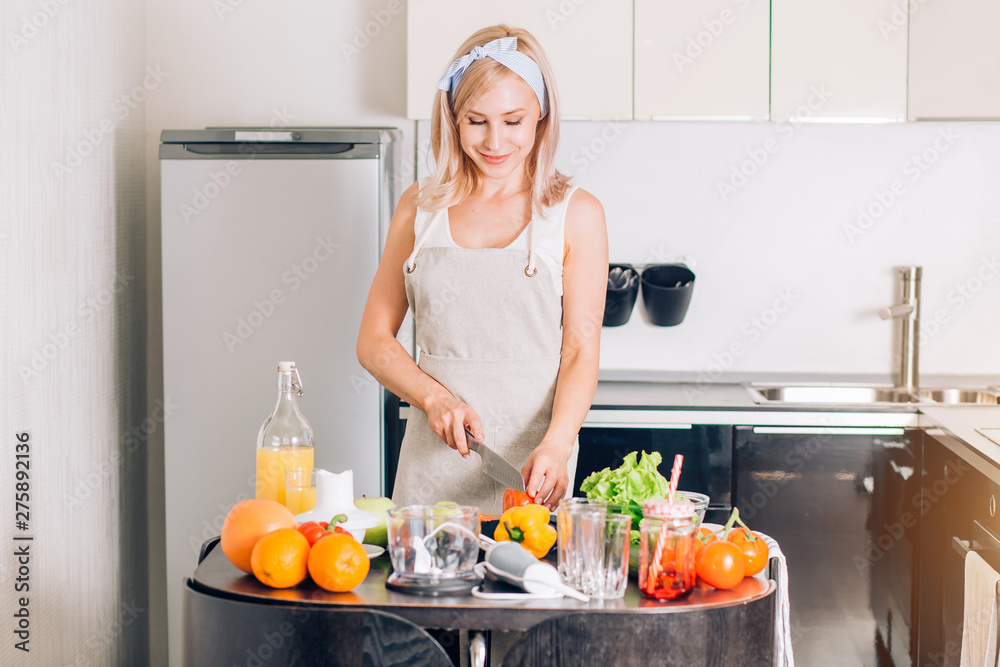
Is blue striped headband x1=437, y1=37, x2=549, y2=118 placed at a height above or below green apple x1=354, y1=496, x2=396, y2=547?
above

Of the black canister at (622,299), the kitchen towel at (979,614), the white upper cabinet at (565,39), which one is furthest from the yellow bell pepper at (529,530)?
the black canister at (622,299)

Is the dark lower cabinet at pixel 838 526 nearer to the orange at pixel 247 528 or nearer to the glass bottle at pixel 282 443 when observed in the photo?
the glass bottle at pixel 282 443

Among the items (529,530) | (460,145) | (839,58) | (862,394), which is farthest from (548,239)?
(862,394)

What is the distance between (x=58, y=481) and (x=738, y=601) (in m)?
1.82

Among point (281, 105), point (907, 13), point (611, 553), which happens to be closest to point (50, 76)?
point (281, 105)

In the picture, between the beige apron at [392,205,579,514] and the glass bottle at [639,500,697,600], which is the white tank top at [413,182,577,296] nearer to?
the beige apron at [392,205,579,514]

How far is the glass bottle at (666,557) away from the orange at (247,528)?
41 centimetres

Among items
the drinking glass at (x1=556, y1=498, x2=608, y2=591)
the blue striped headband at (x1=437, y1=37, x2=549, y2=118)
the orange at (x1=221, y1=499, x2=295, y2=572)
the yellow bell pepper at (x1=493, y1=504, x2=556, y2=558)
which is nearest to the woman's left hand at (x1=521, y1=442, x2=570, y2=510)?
the yellow bell pepper at (x1=493, y1=504, x2=556, y2=558)

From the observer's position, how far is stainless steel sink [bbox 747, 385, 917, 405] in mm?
2657

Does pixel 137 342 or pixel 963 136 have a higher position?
pixel 963 136

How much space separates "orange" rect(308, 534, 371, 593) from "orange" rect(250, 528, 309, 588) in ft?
0.05

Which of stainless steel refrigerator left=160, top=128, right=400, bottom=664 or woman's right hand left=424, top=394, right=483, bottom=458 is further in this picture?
stainless steel refrigerator left=160, top=128, right=400, bottom=664

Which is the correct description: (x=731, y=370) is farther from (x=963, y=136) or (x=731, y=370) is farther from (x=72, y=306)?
(x=72, y=306)

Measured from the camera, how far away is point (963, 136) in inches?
107
